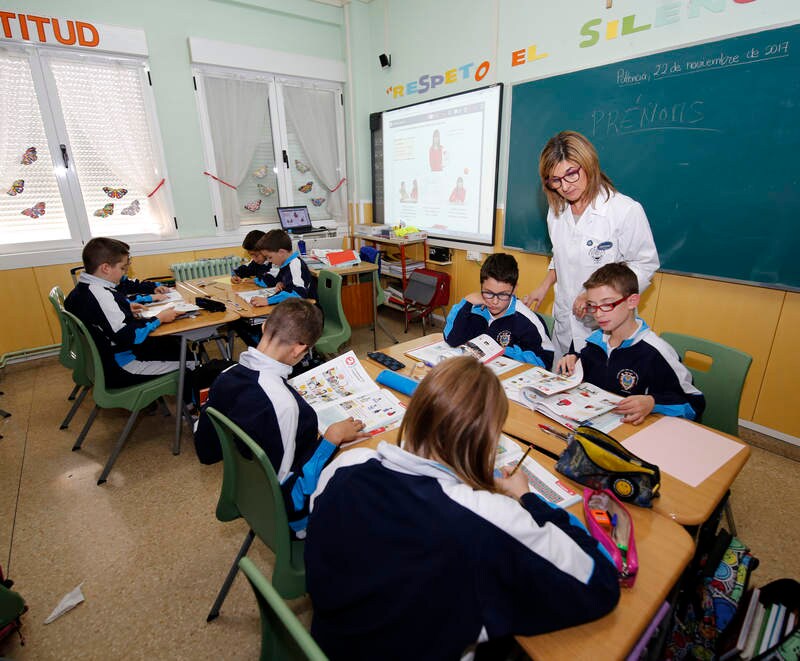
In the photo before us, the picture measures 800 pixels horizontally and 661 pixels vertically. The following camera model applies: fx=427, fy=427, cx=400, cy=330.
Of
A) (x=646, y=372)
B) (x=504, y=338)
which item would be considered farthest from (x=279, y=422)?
(x=646, y=372)

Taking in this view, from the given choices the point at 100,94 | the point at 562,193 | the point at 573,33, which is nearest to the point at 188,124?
the point at 100,94

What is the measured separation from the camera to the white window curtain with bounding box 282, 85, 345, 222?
481 centimetres

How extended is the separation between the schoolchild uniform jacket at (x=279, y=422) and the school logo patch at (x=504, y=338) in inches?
42.6

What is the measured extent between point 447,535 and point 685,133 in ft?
9.63

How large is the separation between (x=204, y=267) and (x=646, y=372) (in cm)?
416

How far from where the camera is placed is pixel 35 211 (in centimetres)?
376

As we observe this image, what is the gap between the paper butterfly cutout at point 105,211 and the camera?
13.2 feet

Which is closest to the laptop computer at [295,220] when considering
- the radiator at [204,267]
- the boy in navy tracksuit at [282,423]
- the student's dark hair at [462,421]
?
the radiator at [204,267]

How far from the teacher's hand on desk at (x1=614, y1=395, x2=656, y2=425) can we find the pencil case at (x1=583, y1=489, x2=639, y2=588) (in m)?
0.41

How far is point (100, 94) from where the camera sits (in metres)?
3.81

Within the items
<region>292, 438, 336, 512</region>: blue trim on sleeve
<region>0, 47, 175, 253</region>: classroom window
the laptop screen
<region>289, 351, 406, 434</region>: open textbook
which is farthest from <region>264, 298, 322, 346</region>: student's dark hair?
<region>0, 47, 175, 253</region>: classroom window

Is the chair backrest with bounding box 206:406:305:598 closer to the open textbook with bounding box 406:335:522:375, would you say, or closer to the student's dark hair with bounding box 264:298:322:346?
the student's dark hair with bounding box 264:298:322:346

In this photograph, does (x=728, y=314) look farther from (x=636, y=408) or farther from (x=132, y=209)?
(x=132, y=209)

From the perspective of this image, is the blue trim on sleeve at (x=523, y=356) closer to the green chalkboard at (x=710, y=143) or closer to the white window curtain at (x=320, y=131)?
the green chalkboard at (x=710, y=143)
